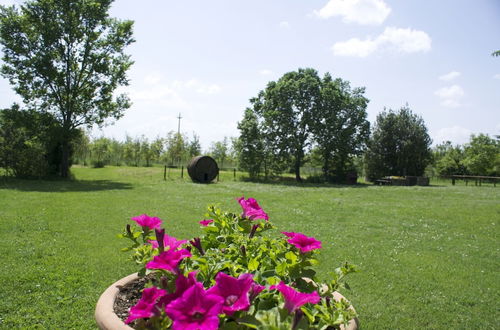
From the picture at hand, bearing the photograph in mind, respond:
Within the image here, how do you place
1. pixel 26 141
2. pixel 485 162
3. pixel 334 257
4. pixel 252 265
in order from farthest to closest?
pixel 485 162, pixel 26 141, pixel 334 257, pixel 252 265

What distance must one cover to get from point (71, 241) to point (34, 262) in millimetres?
1247

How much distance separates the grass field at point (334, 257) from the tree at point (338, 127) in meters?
19.0

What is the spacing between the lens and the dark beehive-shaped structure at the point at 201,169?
74.3 ft

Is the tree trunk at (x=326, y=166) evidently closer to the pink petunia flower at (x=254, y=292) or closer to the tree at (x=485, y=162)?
the tree at (x=485, y=162)

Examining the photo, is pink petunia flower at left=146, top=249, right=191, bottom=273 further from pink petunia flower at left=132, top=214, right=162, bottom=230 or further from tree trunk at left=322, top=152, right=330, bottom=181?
tree trunk at left=322, top=152, right=330, bottom=181

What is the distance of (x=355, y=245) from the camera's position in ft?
22.1

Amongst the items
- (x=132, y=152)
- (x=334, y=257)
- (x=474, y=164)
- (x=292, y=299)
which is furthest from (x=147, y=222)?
(x=474, y=164)

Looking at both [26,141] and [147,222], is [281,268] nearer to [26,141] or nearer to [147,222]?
[147,222]

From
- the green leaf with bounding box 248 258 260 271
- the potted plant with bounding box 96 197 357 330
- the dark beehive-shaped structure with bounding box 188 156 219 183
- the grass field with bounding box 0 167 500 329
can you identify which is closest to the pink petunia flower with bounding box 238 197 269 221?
the potted plant with bounding box 96 197 357 330

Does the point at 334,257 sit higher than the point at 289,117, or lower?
lower

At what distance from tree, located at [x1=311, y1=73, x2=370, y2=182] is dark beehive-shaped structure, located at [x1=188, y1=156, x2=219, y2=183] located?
1064 centimetres

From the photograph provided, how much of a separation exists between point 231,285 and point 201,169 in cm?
2180

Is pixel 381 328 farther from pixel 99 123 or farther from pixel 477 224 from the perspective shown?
pixel 99 123

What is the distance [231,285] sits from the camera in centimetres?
132
